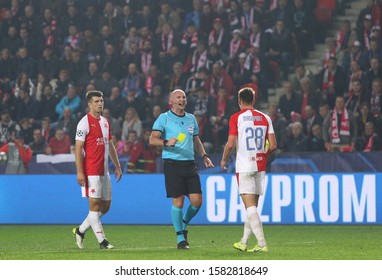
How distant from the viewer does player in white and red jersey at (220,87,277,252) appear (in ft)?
40.4

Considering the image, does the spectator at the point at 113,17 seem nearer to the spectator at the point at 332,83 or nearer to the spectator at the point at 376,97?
the spectator at the point at 332,83

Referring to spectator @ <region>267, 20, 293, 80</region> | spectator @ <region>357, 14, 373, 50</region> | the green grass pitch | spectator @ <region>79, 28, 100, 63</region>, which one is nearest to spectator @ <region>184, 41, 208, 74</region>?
spectator @ <region>267, 20, 293, 80</region>

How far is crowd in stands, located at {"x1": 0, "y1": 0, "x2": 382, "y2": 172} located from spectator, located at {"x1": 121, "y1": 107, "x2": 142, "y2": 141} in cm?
3

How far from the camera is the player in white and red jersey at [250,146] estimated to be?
12328 mm

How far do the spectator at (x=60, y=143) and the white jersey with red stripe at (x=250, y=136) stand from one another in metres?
10.7

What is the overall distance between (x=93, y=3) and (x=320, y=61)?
6.41 m

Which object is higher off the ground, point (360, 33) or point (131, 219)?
point (360, 33)

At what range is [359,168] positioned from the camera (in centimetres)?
1911

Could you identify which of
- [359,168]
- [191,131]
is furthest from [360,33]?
[191,131]

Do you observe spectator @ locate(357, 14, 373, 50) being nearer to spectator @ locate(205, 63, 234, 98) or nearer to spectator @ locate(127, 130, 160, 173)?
spectator @ locate(205, 63, 234, 98)

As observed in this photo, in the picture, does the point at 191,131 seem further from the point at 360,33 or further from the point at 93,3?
the point at 93,3

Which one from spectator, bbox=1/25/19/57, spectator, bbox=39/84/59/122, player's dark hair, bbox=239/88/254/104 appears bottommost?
spectator, bbox=39/84/59/122

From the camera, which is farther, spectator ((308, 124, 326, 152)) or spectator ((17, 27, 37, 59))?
spectator ((17, 27, 37, 59))

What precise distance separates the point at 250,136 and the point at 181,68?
40.9 ft
